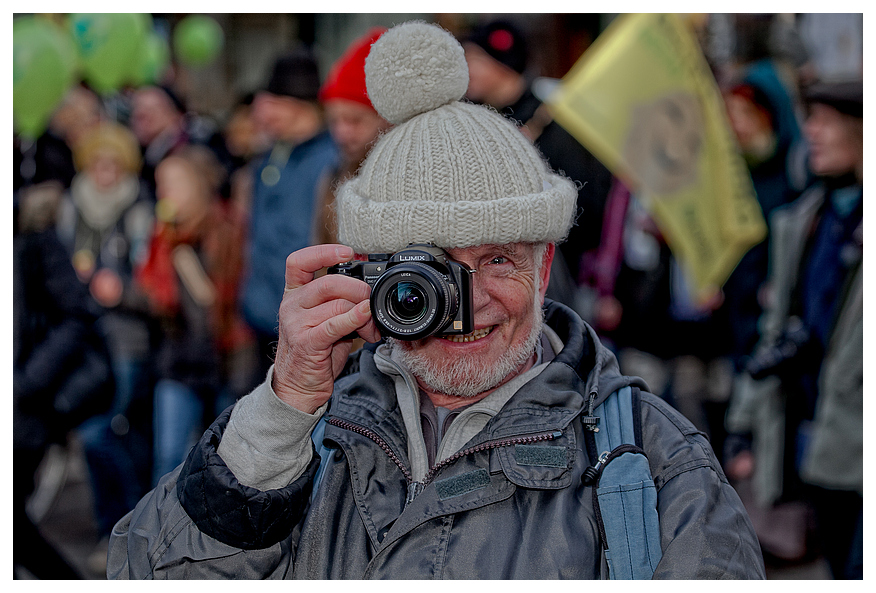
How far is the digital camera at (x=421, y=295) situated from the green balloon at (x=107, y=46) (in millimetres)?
4802

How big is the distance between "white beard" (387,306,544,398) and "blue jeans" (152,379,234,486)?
9.43 feet

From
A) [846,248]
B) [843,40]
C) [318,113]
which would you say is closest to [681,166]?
[846,248]

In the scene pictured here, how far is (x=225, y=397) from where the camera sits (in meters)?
4.81

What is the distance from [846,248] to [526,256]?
7.58 feet

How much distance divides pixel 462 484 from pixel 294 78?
363cm

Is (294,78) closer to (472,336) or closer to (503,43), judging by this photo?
(503,43)

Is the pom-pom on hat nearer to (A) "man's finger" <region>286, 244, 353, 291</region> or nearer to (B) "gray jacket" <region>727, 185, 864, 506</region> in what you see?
(B) "gray jacket" <region>727, 185, 864, 506</region>

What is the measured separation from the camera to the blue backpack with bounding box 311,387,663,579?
1.70m

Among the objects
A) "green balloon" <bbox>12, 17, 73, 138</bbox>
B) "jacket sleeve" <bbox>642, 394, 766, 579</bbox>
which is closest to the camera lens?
"jacket sleeve" <bbox>642, 394, 766, 579</bbox>

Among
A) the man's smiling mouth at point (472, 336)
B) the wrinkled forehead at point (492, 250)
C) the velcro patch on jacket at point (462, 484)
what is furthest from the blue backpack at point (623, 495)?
the wrinkled forehead at point (492, 250)

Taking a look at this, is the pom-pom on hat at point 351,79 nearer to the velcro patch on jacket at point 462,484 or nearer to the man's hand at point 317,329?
the man's hand at point 317,329

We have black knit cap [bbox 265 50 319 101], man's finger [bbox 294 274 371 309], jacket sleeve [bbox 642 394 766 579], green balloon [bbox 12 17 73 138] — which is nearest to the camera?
jacket sleeve [bbox 642 394 766 579]


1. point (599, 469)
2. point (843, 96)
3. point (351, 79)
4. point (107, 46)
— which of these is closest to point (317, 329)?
point (599, 469)

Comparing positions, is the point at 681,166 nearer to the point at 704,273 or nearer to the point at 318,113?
the point at 704,273
